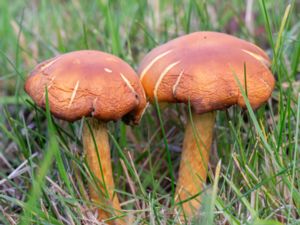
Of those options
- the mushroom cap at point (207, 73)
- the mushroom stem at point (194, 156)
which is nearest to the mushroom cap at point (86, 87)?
the mushroom cap at point (207, 73)

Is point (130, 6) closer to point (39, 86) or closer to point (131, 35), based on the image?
point (131, 35)

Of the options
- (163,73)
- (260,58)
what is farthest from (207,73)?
(260,58)

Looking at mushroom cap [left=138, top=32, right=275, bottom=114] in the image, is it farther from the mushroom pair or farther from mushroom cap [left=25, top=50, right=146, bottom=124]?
mushroom cap [left=25, top=50, right=146, bottom=124]

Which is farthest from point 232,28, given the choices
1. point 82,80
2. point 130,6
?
point 82,80

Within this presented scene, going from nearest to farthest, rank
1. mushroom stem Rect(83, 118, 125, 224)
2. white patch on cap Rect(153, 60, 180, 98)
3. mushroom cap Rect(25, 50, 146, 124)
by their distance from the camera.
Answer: mushroom cap Rect(25, 50, 146, 124) < white patch on cap Rect(153, 60, 180, 98) < mushroom stem Rect(83, 118, 125, 224)

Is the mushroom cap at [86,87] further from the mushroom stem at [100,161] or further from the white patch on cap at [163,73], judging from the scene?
the mushroom stem at [100,161]

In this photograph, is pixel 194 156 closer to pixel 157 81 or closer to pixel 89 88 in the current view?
pixel 157 81

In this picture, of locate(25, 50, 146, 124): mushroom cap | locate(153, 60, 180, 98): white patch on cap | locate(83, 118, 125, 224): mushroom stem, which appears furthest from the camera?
locate(83, 118, 125, 224): mushroom stem

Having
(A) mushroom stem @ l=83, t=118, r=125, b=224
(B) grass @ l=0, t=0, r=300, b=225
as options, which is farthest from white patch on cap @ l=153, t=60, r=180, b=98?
(A) mushroom stem @ l=83, t=118, r=125, b=224
